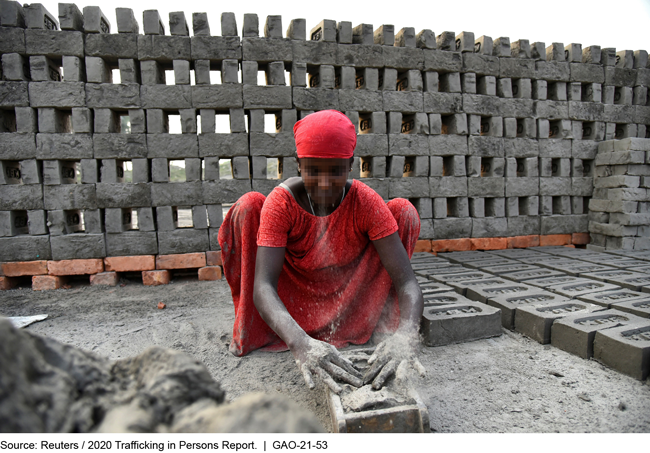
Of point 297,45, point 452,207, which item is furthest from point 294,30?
point 452,207

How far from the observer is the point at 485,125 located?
208 inches

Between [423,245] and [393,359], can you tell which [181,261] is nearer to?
[423,245]

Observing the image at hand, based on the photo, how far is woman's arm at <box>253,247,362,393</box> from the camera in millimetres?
1577

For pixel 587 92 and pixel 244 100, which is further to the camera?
pixel 587 92

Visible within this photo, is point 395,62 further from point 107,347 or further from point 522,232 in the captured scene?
point 107,347

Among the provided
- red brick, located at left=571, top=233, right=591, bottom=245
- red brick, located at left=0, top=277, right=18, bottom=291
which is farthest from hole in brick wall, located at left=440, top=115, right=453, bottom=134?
red brick, located at left=0, top=277, right=18, bottom=291

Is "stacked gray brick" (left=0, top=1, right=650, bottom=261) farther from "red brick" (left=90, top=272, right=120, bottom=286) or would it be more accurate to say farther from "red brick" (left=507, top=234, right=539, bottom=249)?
"red brick" (left=90, top=272, right=120, bottom=286)

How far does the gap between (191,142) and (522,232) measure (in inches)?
178

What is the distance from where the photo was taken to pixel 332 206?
84.4 inches

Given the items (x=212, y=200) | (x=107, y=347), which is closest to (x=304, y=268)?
(x=107, y=347)

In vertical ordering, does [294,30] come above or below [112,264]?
above

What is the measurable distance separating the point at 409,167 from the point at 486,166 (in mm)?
1158

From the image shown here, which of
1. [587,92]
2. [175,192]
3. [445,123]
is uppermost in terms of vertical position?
[587,92]

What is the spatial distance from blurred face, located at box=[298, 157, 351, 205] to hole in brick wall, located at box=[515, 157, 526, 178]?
4.33 metres
